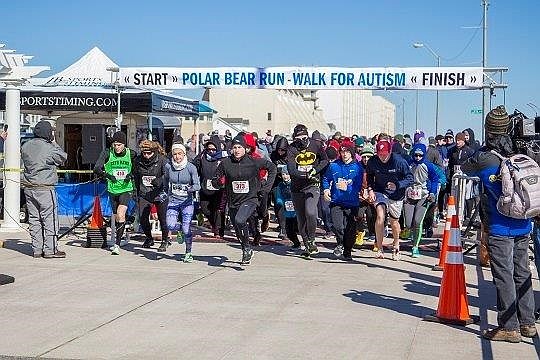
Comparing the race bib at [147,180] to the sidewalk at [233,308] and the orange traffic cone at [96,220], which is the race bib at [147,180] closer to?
the orange traffic cone at [96,220]

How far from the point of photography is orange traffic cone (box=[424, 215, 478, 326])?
8.34 meters

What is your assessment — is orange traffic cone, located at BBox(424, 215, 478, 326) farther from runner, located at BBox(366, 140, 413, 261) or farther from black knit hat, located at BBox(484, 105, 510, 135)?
runner, located at BBox(366, 140, 413, 261)

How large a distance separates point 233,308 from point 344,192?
4.16 metres

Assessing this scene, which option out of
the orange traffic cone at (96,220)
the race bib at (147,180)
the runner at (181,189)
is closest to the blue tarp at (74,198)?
the orange traffic cone at (96,220)

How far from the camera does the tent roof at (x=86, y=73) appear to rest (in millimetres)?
23206

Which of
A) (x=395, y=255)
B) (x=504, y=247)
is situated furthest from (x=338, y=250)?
(x=504, y=247)

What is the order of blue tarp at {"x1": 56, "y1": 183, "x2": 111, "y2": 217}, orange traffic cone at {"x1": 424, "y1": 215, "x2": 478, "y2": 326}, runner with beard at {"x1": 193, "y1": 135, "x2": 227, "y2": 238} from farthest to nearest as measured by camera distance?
blue tarp at {"x1": 56, "y1": 183, "x2": 111, "y2": 217}, runner with beard at {"x1": 193, "y1": 135, "x2": 227, "y2": 238}, orange traffic cone at {"x1": 424, "y1": 215, "x2": 478, "y2": 326}

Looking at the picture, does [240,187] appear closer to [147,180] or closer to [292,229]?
[147,180]

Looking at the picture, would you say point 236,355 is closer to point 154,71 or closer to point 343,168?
point 343,168

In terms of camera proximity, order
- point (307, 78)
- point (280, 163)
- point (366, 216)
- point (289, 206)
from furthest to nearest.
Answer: point (307, 78) < point (280, 163) < point (366, 216) < point (289, 206)

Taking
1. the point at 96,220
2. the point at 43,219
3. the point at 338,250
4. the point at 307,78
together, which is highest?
the point at 307,78

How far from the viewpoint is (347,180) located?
12625 mm

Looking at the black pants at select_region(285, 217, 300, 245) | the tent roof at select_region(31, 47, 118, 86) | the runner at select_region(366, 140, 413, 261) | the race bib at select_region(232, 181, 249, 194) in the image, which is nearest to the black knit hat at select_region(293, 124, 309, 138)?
the runner at select_region(366, 140, 413, 261)

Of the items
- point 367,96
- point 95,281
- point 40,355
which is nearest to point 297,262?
point 95,281
